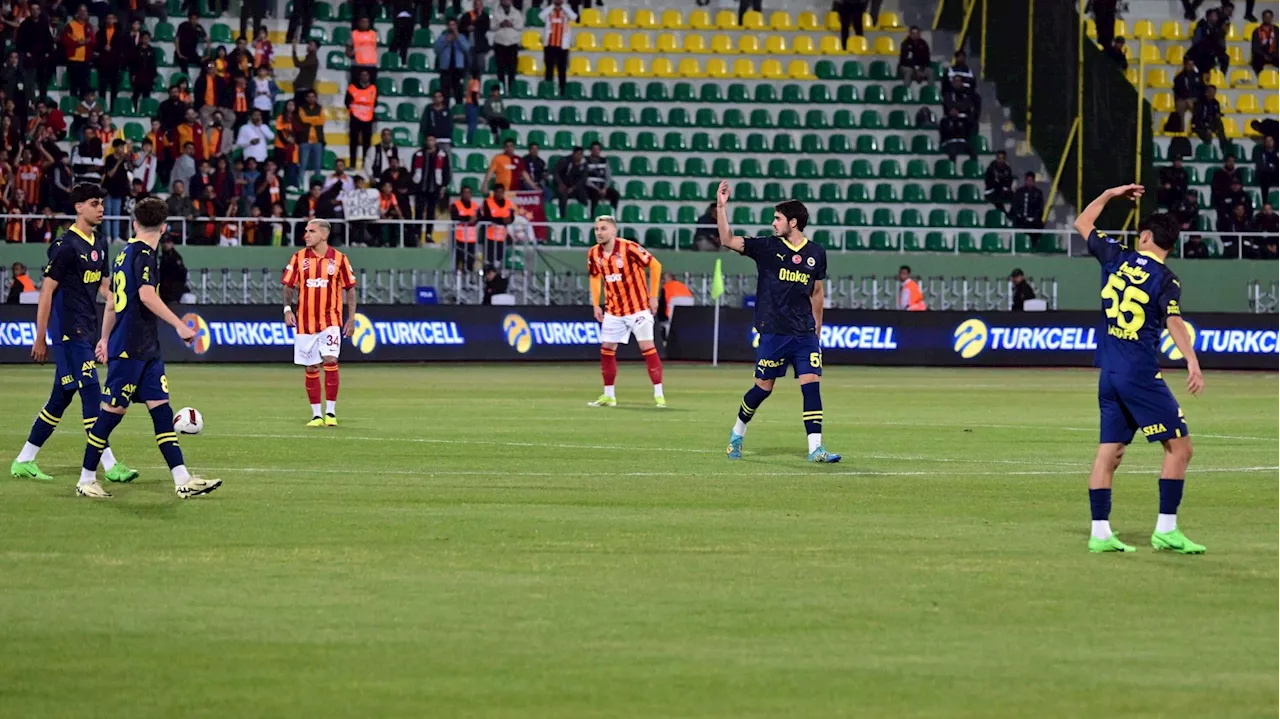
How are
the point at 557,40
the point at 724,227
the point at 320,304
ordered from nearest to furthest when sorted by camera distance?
the point at 724,227
the point at 320,304
the point at 557,40

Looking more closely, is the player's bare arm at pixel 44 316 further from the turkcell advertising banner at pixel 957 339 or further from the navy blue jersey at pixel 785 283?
the turkcell advertising banner at pixel 957 339

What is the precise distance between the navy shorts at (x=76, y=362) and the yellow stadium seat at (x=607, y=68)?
32.7m

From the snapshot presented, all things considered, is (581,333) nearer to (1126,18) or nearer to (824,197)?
(824,197)

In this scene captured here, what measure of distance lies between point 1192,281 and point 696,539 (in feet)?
109

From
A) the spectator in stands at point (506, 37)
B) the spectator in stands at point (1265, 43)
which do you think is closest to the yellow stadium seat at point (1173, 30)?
the spectator in stands at point (1265, 43)

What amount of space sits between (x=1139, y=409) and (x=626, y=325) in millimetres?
15363

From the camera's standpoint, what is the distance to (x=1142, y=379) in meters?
11.8

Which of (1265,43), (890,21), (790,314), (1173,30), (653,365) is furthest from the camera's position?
(1173,30)

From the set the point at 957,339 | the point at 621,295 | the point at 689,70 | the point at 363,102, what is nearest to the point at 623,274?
the point at 621,295

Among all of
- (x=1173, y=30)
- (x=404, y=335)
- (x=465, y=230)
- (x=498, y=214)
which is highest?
(x=1173, y=30)

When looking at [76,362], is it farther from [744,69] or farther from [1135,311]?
[744,69]

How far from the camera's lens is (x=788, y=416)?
2456 cm

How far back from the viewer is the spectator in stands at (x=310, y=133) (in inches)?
1564

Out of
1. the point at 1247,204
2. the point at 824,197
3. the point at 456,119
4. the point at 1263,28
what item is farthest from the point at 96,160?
the point at 1263,28
